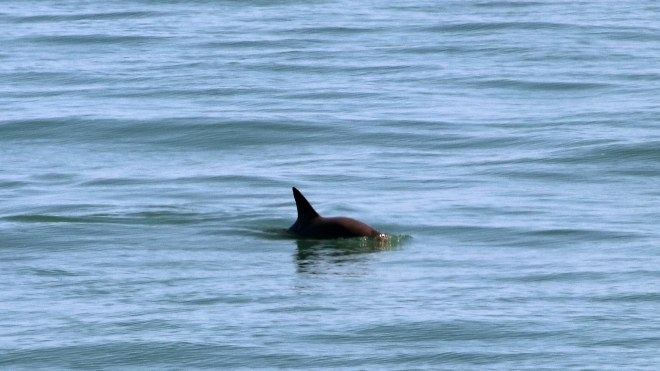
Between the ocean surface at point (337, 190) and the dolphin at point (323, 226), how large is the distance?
0.11 metres

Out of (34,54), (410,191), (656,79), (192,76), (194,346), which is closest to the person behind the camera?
(194,346)

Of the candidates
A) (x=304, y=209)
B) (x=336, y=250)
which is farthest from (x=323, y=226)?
(x=336, y=250)

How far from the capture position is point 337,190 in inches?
663

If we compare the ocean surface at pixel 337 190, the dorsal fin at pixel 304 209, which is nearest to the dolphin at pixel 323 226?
the dorsal fin at pixel 304 209

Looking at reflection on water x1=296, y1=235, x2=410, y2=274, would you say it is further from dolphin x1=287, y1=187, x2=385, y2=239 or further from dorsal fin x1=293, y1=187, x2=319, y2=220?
dorsal fin x1=293, y1=187, x2=319, y2=220

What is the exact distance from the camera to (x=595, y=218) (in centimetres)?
1489

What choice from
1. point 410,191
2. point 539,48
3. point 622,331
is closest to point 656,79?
point 539,48

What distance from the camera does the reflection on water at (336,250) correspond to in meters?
13.1

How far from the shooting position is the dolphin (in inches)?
550

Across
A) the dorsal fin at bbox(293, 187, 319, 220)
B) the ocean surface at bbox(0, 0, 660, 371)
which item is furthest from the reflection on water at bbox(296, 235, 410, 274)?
the dorsal fin at bbox(293, 187, 319, 220)

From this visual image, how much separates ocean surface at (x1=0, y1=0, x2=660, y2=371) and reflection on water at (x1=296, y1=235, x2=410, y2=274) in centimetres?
4

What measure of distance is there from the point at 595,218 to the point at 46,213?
5.42 meters

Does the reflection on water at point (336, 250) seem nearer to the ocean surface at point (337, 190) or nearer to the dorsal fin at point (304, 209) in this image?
the ocean surface at point (337, 190)

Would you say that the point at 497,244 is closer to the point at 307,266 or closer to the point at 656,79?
the point at 307,266
